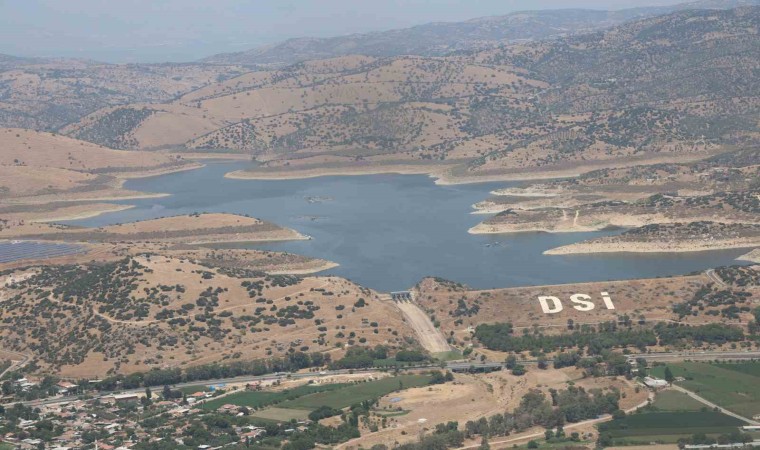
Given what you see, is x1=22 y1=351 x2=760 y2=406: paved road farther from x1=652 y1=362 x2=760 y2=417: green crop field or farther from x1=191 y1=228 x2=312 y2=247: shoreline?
x1=191 y1=228 x2=312 y2=247: shoreline

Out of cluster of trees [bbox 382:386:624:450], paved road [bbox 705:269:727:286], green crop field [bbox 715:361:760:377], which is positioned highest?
paved road [bbox 705:269:727:286]

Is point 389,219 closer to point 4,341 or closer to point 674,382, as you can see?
point 4,341

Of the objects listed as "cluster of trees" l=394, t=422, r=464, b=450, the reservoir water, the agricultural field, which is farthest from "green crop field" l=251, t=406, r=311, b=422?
the reservoir water

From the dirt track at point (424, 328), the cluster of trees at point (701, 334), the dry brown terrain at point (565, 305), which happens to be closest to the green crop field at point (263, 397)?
the dirt track at point (424, 328)

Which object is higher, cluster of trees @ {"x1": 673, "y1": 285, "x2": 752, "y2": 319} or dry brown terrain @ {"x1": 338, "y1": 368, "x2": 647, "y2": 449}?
cluster of trees @ {"x1": 673, "y1": 285, "x2": 752, "y2": 319}

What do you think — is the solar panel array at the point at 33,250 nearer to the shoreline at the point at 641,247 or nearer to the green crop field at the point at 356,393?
the shoreline at the point at 641,247

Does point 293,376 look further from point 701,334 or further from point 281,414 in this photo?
point 701,334
